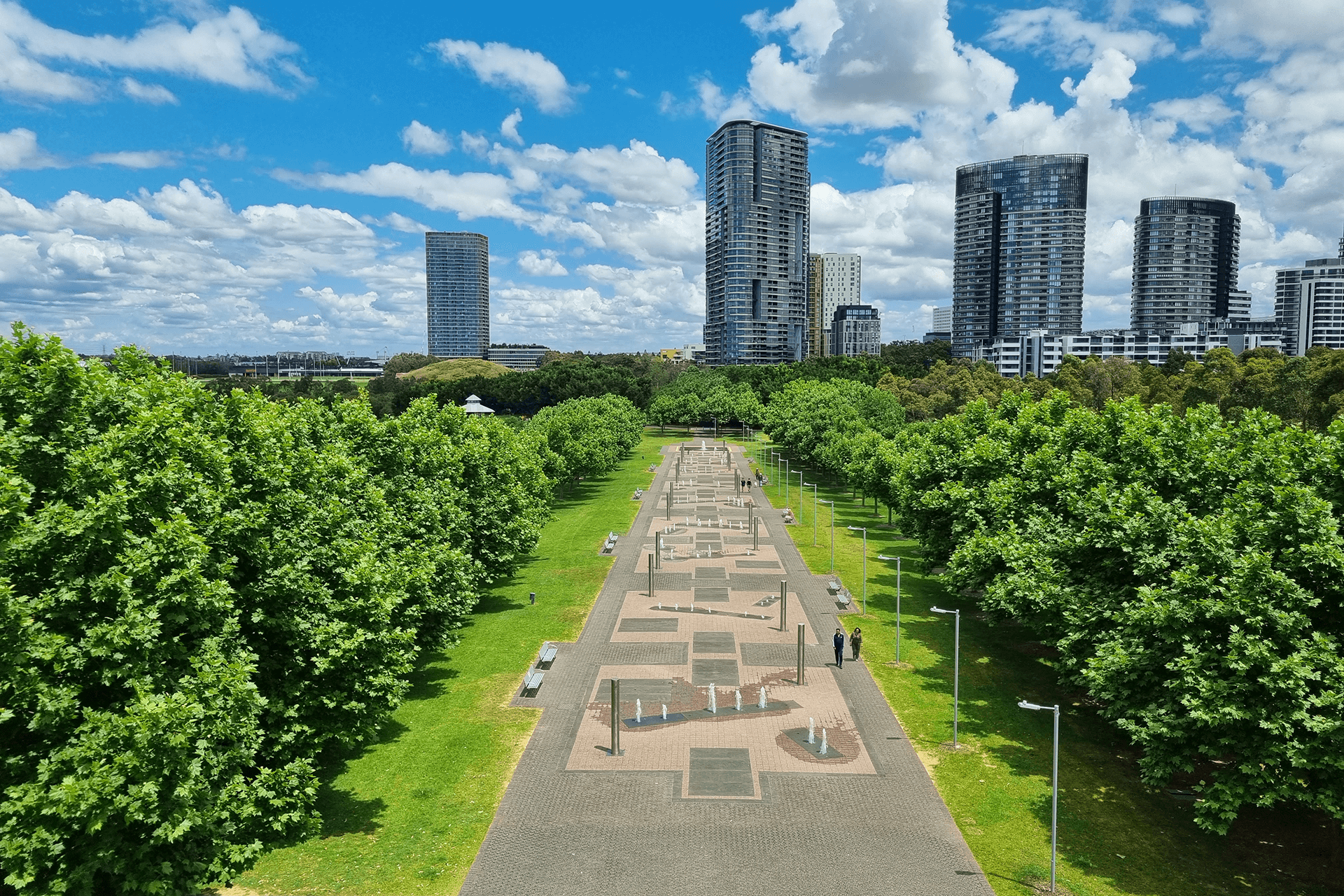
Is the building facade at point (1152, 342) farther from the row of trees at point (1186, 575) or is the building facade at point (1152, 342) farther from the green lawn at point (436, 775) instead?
the green lawn at point (436, 775)

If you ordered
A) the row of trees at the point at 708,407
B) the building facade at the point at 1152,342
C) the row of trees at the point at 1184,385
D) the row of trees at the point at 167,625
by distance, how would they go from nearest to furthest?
the row of trees at the point at 167,625, the row of trees at the point at 1184,385, the row of trees at the point at 708,407, the building facade at the point at 1152,342

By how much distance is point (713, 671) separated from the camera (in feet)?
112

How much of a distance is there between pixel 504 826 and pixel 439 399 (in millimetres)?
135143

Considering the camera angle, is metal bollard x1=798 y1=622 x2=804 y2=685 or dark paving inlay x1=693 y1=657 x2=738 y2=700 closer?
metal bollard x1=798 y1=622 x2=804 y2=685

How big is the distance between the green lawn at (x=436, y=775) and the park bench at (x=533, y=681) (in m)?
0.71

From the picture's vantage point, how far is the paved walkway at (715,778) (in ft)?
67.7

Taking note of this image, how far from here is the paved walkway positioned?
20.6m

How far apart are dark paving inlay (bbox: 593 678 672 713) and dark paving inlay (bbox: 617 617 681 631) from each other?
6.15 m

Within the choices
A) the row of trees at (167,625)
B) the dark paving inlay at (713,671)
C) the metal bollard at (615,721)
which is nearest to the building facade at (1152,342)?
the dark paving inlay at (713,671)

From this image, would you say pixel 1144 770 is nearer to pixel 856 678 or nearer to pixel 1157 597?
pixel 1157 597

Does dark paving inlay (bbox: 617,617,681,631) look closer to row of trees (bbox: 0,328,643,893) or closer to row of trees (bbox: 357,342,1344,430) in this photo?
row of trees (bbox: 0,328,643,893)

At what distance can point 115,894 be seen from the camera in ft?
52.4

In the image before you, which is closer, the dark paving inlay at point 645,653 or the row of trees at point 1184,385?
the dark paving inlay at point 645,653

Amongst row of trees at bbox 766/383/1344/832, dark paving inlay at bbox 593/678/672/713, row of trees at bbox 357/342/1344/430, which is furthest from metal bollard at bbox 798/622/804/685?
row of trees at bbox 357/342/1344/430
